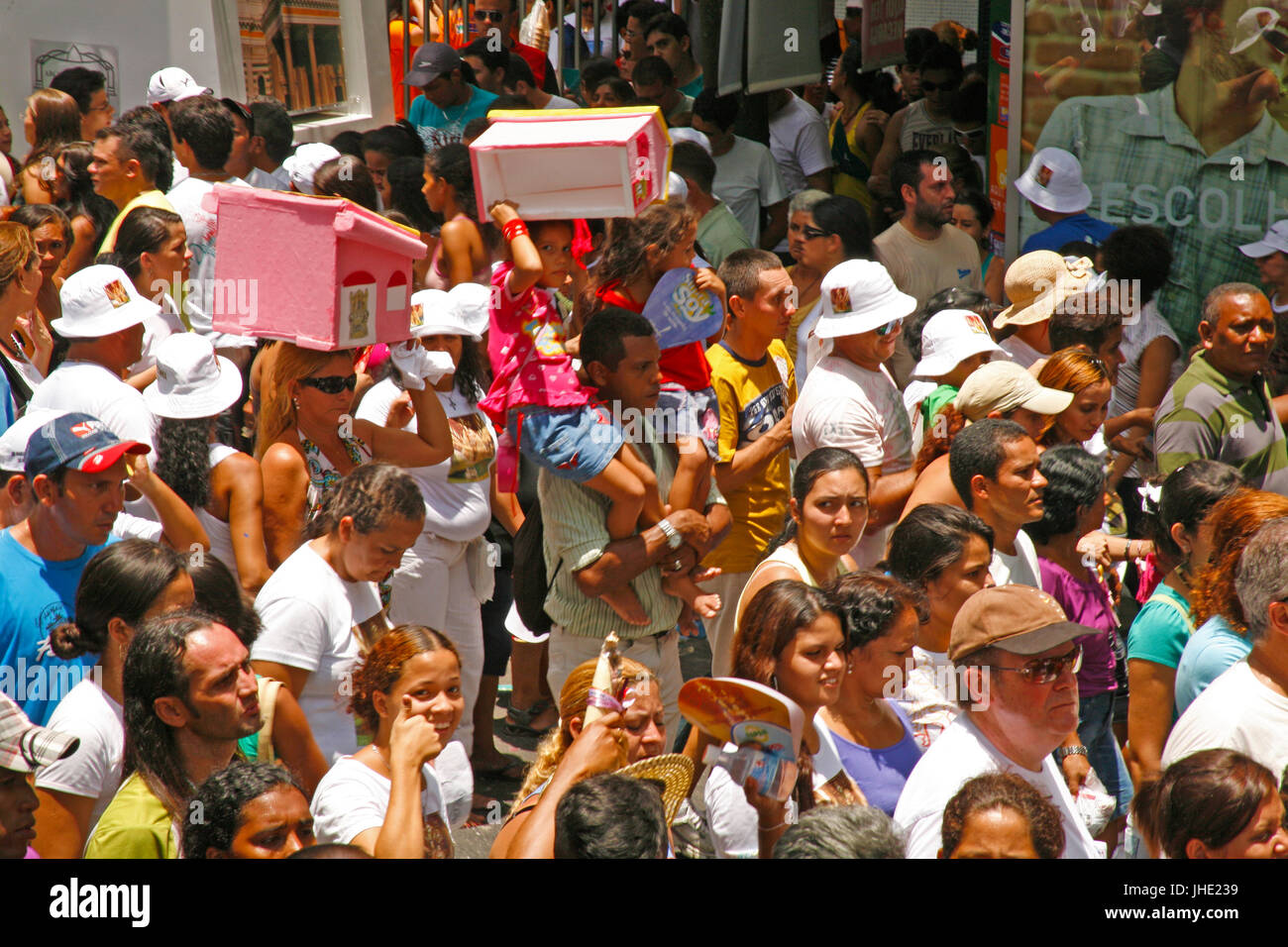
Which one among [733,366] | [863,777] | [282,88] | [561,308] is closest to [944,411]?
[733,366]

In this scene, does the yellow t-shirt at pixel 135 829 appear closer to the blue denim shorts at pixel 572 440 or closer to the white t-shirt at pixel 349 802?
the white t-shirt at pixel 349 802

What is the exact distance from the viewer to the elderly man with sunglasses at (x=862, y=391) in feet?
16.3

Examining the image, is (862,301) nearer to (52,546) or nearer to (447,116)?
(52,546)

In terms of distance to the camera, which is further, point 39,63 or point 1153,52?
point 39,63

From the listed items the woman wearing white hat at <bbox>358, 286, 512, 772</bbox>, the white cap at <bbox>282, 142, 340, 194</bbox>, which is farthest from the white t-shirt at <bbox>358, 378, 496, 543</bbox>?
the white cap at <bbox>282, 142, 340, 194</bbox>

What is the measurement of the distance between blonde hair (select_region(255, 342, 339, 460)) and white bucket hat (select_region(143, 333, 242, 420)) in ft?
0.37

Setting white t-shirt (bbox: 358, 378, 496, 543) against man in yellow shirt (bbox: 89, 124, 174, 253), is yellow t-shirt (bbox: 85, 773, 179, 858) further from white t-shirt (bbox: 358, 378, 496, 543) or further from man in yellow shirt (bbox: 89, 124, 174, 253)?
man in yellow shirt (bbox: 89, 124, 174, 253)

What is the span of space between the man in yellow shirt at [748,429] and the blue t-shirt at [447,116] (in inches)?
162

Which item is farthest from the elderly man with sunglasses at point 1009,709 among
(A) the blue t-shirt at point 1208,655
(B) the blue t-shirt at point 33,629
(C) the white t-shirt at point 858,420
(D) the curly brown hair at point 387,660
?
(B) the blue t-shirt at point 33,629

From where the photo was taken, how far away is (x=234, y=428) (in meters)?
4.67

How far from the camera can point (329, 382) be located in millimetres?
4277
